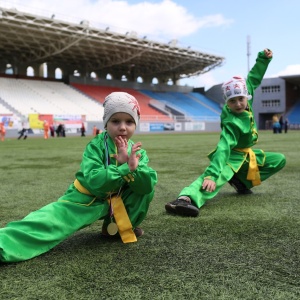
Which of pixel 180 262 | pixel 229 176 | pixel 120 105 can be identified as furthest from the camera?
pixel 229 176

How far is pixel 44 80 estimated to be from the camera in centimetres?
3662

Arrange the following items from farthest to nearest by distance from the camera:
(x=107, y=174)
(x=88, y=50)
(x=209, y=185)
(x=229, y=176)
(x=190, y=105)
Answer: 1. (x=190, y=105)
2. (x=88, y=50)
3. (x=229, y=176)
4. (x=209, y=185)
5. (x=107, y=174)

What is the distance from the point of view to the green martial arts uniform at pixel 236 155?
3135 millimetres

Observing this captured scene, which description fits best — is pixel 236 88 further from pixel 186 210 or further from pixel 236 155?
pixel 186 210

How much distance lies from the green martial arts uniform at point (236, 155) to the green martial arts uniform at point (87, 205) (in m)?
1.01

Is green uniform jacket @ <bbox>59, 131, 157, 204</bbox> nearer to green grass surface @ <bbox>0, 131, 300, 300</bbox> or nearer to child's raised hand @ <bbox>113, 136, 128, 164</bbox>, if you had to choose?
child's raised hand @ <bbox>113, 136, 128, 164</bbox>

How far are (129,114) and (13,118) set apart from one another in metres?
27.1

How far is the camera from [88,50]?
35.1m

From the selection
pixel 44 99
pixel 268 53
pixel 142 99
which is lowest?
pixel 268 53

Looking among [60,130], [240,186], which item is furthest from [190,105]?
[240,186]

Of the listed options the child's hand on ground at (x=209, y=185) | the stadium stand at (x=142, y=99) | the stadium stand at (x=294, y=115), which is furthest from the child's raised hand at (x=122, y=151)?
the stadium stand at (x=294, y=115)

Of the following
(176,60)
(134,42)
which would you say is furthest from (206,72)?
(134,42)

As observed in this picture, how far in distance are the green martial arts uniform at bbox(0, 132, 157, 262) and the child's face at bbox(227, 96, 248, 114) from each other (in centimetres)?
166

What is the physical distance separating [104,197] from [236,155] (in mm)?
1799
